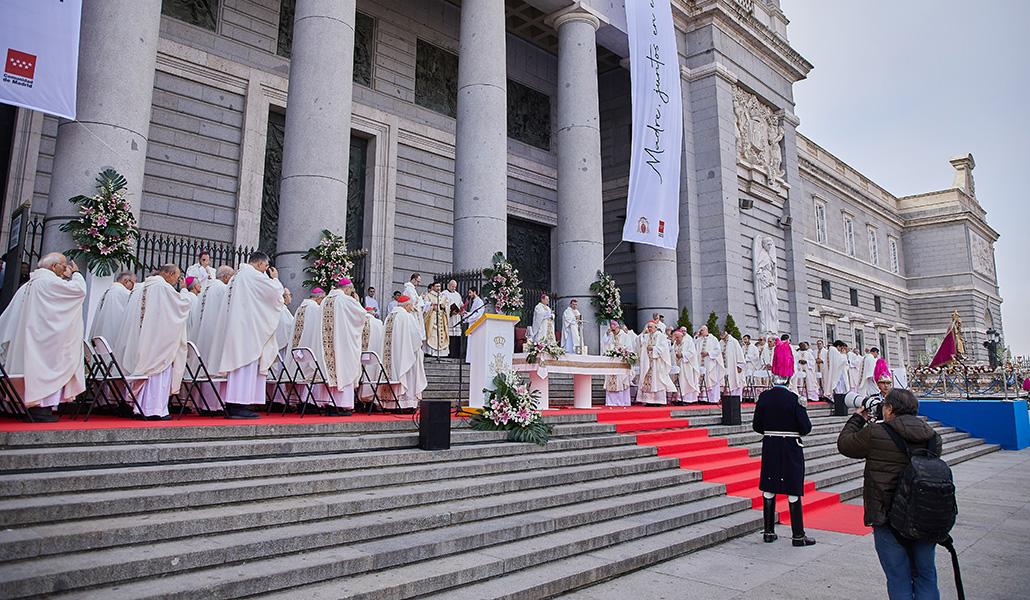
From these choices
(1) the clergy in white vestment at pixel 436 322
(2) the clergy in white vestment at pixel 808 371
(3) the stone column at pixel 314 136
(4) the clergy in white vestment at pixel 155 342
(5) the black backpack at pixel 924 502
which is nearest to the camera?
(5) the black backpack at pixel 924 502

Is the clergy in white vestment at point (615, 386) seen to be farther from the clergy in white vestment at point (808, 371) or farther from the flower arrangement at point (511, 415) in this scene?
the clergy in white vestment at point (808, 371)

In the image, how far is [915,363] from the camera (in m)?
43.8

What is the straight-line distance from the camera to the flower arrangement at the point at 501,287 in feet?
43.8

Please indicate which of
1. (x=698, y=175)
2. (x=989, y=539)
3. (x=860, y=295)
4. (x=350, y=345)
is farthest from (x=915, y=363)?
(x=350, y=345)

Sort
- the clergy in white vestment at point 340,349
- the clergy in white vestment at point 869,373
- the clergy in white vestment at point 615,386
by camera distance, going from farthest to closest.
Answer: the clergy in white vestment at point 869,373, the clergy in white vestment at point 615,386, the clergy in white vestment at point 340,349

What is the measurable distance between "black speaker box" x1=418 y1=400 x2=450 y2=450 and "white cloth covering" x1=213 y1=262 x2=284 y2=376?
2.27 meters

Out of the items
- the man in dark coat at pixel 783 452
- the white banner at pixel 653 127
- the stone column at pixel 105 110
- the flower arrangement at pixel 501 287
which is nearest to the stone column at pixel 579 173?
the white banner at pixel 653 127

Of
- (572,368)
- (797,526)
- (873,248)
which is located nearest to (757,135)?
(572,368)

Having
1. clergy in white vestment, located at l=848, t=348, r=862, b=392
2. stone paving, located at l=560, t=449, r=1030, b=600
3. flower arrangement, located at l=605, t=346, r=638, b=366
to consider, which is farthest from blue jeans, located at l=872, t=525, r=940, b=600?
clergy in white vestment, located at l=848, t=348, r=862, b=392

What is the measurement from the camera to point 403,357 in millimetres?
9516

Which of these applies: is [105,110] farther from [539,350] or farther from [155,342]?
[539,350]

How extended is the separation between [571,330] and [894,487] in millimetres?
11572

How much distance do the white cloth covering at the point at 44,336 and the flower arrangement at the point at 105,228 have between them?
2.04 m

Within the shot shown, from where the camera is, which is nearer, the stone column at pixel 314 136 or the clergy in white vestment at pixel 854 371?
the stone column at pixel 314 136
